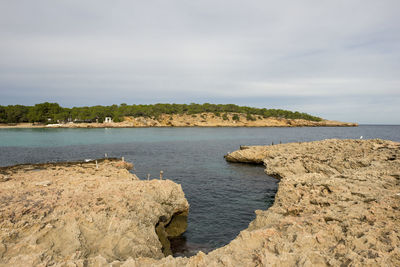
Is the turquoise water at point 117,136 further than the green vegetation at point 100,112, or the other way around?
the green vegetation at point 100,112

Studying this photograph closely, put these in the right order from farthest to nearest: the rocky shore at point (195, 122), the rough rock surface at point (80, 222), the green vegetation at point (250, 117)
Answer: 1. the green vegetation at point (250, 117)
2. the rocky shore at point (195, 122)
3. the rough rock surface at point (80, 222)

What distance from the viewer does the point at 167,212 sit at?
1286 cm

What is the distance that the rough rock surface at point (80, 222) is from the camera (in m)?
6.85

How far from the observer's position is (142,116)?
16450 centimetres

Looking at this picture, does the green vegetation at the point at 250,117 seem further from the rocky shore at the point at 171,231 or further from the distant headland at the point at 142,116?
the rocky shore at the point at 171,231

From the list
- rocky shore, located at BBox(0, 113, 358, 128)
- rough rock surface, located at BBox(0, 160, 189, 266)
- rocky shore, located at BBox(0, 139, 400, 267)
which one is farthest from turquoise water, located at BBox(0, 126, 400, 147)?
rocky shore, located at BBox(0, 139, 400, 267)

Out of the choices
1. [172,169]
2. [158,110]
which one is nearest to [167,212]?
[172,169]

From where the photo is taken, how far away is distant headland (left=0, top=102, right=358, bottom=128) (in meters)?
151

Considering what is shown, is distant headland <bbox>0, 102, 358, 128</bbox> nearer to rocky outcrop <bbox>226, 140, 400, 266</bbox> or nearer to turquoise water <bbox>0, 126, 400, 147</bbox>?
turquoise water <bbox>0, 126, 400, 147</bbox>

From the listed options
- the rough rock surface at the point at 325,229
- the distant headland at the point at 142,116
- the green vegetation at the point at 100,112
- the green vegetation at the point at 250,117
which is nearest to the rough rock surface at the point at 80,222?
the rough rock surface at the point at 325,229

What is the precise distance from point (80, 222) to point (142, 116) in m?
161

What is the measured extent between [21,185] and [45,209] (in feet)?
18.3

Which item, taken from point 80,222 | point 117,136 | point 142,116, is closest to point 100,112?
point 142,116

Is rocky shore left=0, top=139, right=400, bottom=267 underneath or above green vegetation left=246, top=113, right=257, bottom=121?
underneath
